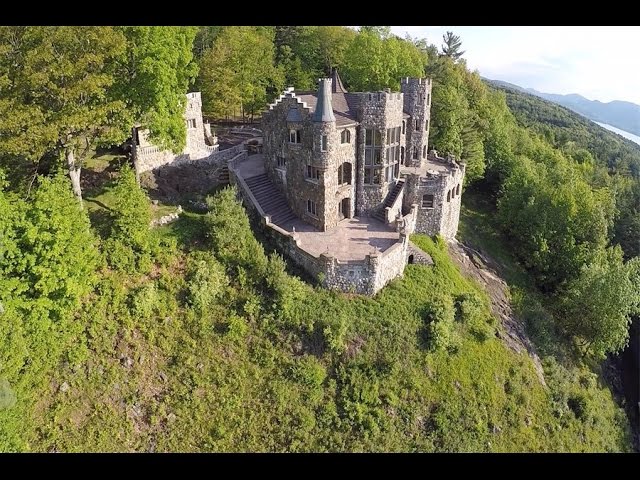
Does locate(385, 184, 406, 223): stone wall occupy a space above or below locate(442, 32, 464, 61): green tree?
below

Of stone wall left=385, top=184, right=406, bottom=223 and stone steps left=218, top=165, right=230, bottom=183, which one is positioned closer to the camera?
stone wall left=385, top=184, right=406, bottom=223

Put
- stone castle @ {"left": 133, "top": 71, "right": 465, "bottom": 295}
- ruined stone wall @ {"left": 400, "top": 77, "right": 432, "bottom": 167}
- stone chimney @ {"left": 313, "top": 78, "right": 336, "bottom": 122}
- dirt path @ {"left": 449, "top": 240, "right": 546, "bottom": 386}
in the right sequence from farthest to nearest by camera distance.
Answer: ruined stone wall @ {"left": 400, "top": 77, "right": 432, "bottom": 167} < dirt path @ {"left": 449, "top": 240, "right": 546, "bottom": 386} < stone castle @ {"left": 133, "top": 71, "right": 465, "bottom": 295} < stone chimney @ {"left": 313, "top": 78, "right": 336, "bottom": 122}

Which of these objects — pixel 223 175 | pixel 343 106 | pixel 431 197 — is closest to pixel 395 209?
pixel 431 197

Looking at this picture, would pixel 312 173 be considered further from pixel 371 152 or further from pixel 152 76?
pixel 152 76

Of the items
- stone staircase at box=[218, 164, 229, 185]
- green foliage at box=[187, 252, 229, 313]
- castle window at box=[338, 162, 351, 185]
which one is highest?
castle window at box=[338, 162, 351, 185]

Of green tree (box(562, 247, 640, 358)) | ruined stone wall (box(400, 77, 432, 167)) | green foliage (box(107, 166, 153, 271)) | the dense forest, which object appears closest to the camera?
the dense forest

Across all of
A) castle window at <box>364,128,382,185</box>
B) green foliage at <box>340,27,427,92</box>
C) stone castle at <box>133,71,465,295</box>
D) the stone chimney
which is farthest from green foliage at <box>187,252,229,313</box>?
green foliage at <box>340,27,427,92</box>

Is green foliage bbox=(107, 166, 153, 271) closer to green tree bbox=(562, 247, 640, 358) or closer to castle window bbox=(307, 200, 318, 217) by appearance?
castle window bbox=(307, 200, 318, 217)
